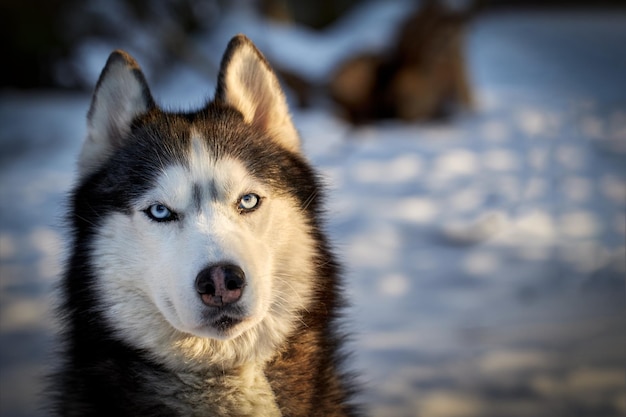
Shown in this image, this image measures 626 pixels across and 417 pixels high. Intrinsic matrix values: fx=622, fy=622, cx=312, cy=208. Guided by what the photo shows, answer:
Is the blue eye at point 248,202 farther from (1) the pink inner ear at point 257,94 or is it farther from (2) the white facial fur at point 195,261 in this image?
(1) the pink inner ear at point 257,94

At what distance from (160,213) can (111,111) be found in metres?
0.44

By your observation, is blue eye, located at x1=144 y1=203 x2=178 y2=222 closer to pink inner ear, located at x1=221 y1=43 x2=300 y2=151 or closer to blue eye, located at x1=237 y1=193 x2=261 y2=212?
blue eye, located at x1=237 y1=193 x2=261 y2=212

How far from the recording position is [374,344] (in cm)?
358

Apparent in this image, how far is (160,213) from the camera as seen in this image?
170cm

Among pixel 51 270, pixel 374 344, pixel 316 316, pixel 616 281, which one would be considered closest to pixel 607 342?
pixel 616 281

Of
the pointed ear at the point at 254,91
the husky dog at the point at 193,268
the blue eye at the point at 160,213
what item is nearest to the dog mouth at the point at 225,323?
the husky dog at the point at 193,268

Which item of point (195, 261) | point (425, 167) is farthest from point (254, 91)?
point (425, 167)

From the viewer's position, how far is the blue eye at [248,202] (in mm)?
1743

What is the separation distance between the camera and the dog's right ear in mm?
1892

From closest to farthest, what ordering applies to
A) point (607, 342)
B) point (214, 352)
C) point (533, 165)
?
1. point (214, 352)
2. point (607, 342)
3. point (533, 165)

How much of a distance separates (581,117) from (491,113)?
96cm

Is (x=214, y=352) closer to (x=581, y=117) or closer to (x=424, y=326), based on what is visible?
(x=424, y=326)

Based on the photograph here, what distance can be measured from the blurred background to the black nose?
71 cm

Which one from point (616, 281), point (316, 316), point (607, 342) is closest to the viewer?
point (316, 316)
